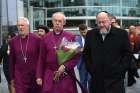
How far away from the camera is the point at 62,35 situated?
26.5 ft

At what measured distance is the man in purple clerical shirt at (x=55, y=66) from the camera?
798cm

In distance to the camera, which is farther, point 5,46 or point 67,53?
point 5,46

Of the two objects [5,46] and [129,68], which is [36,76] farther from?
[5,46]

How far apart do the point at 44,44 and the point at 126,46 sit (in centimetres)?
124

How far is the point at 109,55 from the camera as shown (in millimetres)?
7582

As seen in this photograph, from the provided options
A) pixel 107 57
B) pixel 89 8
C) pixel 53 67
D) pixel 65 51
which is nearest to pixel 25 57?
pixel 53 67

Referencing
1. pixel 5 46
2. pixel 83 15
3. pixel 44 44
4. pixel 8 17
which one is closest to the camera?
pixel 44 44

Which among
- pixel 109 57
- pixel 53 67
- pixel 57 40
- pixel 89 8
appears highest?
pixel 57 40

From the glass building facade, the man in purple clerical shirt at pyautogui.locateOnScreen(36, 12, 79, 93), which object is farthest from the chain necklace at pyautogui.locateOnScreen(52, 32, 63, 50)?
the glass building facade

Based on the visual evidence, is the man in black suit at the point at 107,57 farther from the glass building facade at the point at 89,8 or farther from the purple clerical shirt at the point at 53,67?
the glass building facade at the point at 89,8

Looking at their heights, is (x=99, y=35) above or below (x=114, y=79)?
above

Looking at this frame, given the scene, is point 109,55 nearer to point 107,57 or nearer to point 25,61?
point 107,57

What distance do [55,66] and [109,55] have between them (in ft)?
2.89

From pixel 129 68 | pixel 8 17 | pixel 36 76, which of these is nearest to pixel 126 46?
pixel 129 68
